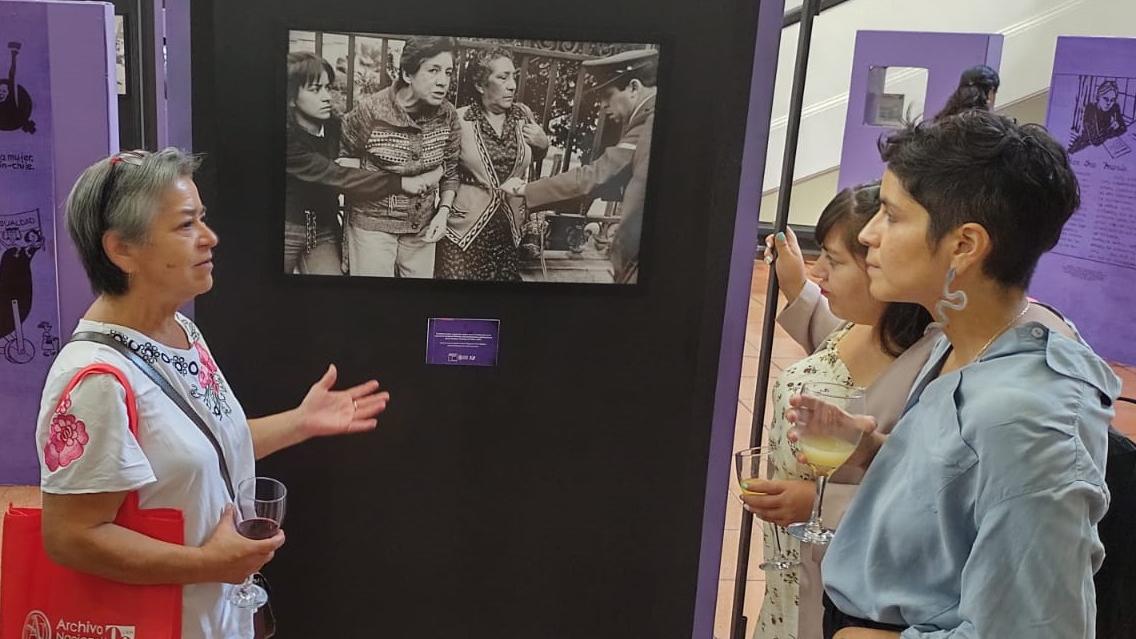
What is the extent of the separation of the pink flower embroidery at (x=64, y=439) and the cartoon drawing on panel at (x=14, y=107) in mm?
2445

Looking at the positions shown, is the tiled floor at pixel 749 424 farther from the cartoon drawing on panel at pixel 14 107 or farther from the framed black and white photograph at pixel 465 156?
the cartoon drawing on panel at pixel 14 107

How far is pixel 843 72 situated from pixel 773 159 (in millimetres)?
838

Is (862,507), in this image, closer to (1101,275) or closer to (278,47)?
(278,47)

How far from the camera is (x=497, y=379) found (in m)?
2.37

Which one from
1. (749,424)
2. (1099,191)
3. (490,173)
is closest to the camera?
(490,173)

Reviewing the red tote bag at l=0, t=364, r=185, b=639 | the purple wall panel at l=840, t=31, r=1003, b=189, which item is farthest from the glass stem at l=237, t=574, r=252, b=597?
the purple wall panel at l=840, t=31, r=1003, b=189

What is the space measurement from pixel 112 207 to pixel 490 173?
2.45 feet

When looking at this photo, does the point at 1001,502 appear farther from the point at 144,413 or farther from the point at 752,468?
the point at 144,413

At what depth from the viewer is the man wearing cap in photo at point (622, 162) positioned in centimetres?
218

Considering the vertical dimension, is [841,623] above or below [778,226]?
below

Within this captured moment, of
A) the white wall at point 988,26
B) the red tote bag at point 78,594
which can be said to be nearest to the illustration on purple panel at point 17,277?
the red tote bag at point 78,594

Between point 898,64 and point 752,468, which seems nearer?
point 752,468

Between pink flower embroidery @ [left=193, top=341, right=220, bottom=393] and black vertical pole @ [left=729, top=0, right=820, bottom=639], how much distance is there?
1.13m

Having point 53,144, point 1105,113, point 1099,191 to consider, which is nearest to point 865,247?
point 53,144
